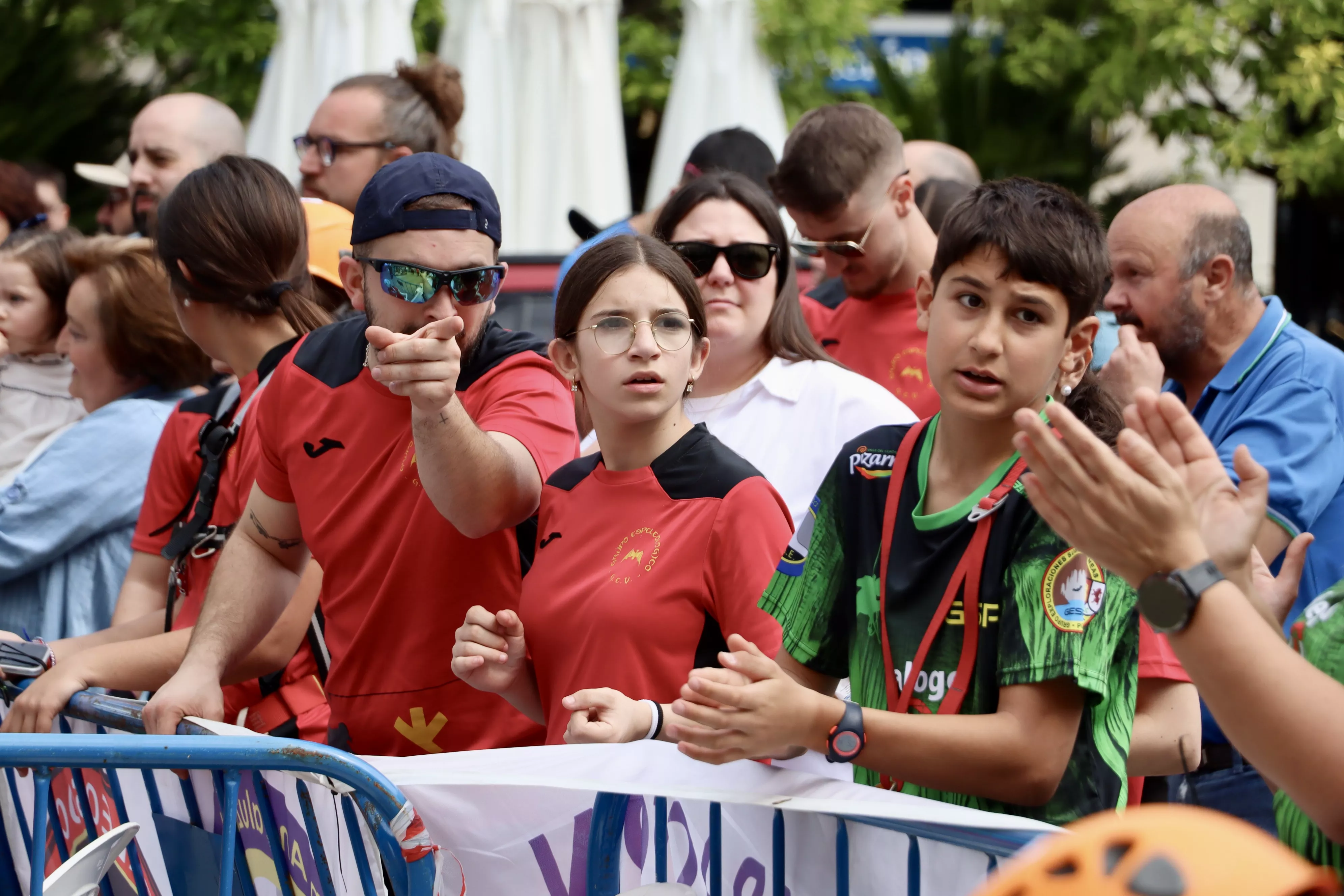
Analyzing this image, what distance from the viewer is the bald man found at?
565 cm

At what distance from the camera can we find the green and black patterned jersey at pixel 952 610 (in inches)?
83.6

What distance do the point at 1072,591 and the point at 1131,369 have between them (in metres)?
1.47

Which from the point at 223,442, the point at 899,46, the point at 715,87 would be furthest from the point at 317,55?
the point at 899,46

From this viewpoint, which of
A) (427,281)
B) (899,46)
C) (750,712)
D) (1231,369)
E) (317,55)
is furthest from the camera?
(899,46)

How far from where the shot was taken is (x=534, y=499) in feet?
9.38

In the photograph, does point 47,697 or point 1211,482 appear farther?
point 47,697

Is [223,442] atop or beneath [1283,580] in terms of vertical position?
beneath

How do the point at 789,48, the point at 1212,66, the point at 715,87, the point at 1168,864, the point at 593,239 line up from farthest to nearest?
the point at 789,48 < the point at 1212,66 < the point at 715,87 < the point at 593,239 < the point at 1168,864

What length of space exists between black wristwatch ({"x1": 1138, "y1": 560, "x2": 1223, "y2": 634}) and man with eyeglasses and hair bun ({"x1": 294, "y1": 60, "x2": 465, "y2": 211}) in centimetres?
353

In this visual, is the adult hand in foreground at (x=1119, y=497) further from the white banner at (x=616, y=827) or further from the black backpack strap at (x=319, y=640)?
the black backpack strap at (x=319, y=640)

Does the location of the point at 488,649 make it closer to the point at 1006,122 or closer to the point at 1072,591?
the point at 1072,591

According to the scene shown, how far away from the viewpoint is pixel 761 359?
3832mm

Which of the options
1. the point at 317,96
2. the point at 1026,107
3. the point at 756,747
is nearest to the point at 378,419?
the point at 756,747

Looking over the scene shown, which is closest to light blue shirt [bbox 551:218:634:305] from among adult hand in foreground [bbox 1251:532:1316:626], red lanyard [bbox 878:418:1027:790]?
red lanyard [bbox 878:418:1027:790]
